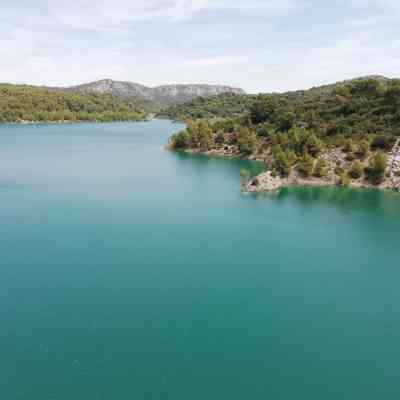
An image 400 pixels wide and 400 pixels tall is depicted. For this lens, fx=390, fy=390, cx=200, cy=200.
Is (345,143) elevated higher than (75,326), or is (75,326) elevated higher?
(345,143)

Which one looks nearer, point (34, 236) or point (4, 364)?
point (4, 364)

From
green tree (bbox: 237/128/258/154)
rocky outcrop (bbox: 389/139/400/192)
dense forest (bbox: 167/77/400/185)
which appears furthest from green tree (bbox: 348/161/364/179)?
green tree (bbox: 237/128/258/154)

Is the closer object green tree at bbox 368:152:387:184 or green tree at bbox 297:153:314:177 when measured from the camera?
green tree at bbox 368:152:387:184

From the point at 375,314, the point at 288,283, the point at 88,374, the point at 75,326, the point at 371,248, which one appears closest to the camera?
the point at 88,374

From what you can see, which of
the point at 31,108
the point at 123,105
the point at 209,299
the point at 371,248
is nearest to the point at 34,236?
the point at 209,299

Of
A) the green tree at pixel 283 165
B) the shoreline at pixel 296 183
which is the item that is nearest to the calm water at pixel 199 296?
the shoreline at pixel 296 183

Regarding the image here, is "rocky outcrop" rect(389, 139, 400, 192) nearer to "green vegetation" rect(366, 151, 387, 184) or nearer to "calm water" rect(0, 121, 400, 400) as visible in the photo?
"green vegetation" rect(366, 151, 387, 184)

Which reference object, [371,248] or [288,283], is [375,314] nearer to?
[288,283]

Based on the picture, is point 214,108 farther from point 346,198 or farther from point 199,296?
point 199,296
